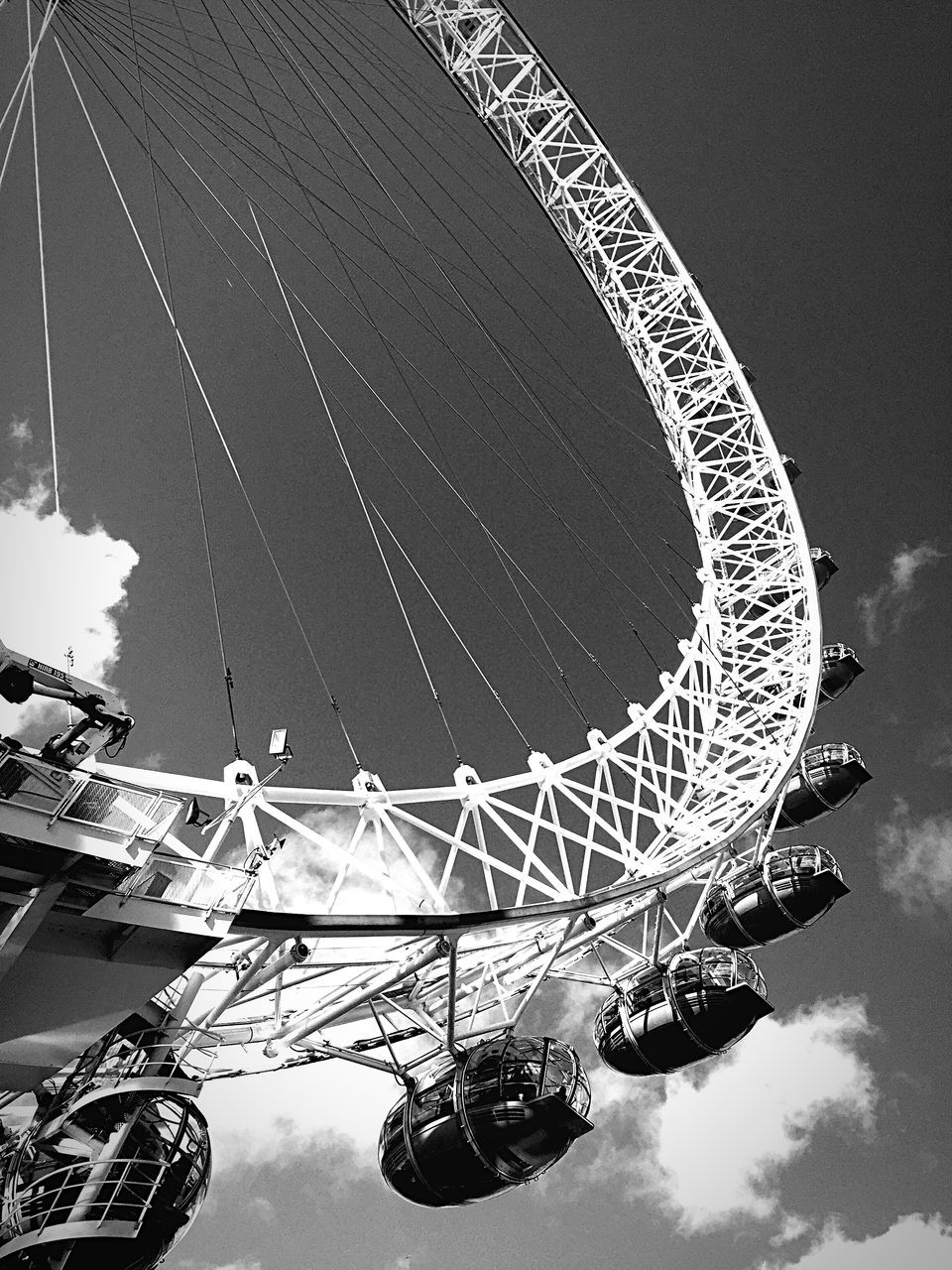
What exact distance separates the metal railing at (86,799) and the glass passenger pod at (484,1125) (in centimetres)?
608

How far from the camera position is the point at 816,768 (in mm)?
24062

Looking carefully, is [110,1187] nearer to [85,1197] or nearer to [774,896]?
[85,1197]

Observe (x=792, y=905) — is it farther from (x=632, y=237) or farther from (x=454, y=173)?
(x=454, y=173)

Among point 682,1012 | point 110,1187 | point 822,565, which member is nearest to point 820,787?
point 822,565

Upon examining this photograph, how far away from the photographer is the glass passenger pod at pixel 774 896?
800 inches

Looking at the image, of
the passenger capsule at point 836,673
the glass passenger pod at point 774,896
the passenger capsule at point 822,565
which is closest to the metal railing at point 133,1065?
the glass passenger pod at point 774,896

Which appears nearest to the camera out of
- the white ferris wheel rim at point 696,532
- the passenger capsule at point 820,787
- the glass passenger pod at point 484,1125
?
the glass passenger pod at point 484,1125

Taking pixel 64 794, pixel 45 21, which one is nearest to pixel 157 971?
pixel 64 794

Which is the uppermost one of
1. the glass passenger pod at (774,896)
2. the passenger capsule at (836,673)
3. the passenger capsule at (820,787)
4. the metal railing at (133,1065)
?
the passenger capsule at (836,673)

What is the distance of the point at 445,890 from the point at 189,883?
17.7ft

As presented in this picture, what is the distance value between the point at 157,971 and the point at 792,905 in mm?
14165

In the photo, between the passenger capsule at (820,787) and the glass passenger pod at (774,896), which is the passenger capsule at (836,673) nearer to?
the passenger capsule at (820,787)

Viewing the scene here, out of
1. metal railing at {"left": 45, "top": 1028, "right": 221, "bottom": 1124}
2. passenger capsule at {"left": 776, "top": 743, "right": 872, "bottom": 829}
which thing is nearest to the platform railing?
metal railing at {"left": 45, "top": 1028, "right": 221, "bottom": 1124}

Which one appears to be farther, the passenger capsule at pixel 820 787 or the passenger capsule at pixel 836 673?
the passenger capsule at pixel 836 673
